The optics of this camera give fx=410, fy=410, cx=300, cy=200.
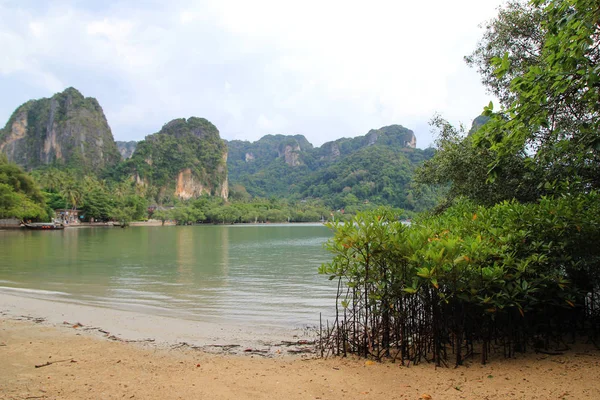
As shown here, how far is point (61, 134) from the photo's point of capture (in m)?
119

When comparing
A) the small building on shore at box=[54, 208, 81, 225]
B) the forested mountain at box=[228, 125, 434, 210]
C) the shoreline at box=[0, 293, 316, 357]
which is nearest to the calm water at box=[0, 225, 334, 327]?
the shoreline at box=[0, 293, 316, 357]

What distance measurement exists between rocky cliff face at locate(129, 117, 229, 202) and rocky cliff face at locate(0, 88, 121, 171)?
11.7 metres

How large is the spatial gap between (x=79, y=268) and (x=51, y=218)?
56335 mm

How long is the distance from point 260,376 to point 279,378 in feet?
0.76

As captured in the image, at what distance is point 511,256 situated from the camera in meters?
4.14

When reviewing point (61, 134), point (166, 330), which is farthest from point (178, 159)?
point (166, 330)

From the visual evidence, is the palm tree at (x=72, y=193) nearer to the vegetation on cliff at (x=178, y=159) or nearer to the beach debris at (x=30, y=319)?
the vegetation on cliff at (x=178, y=159)

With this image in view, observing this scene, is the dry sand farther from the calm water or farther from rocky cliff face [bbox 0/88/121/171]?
rocky cliff face [bbox 0/88/121/171]

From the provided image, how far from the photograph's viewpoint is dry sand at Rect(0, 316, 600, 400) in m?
3.69

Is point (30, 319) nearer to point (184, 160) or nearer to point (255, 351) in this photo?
point (255, 351)

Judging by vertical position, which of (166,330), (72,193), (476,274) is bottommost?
(166,330)

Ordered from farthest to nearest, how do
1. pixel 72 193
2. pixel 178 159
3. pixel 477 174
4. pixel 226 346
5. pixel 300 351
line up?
1. pixel 178 159
2. pixel 72 193
3. pixel 477 174
4. pixel 226 346
5. pixel 300 351

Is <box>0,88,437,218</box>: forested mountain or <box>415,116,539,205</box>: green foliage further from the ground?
<box>0,88,437,218</box>: forested mountain

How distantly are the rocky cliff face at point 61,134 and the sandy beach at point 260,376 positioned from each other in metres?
123
